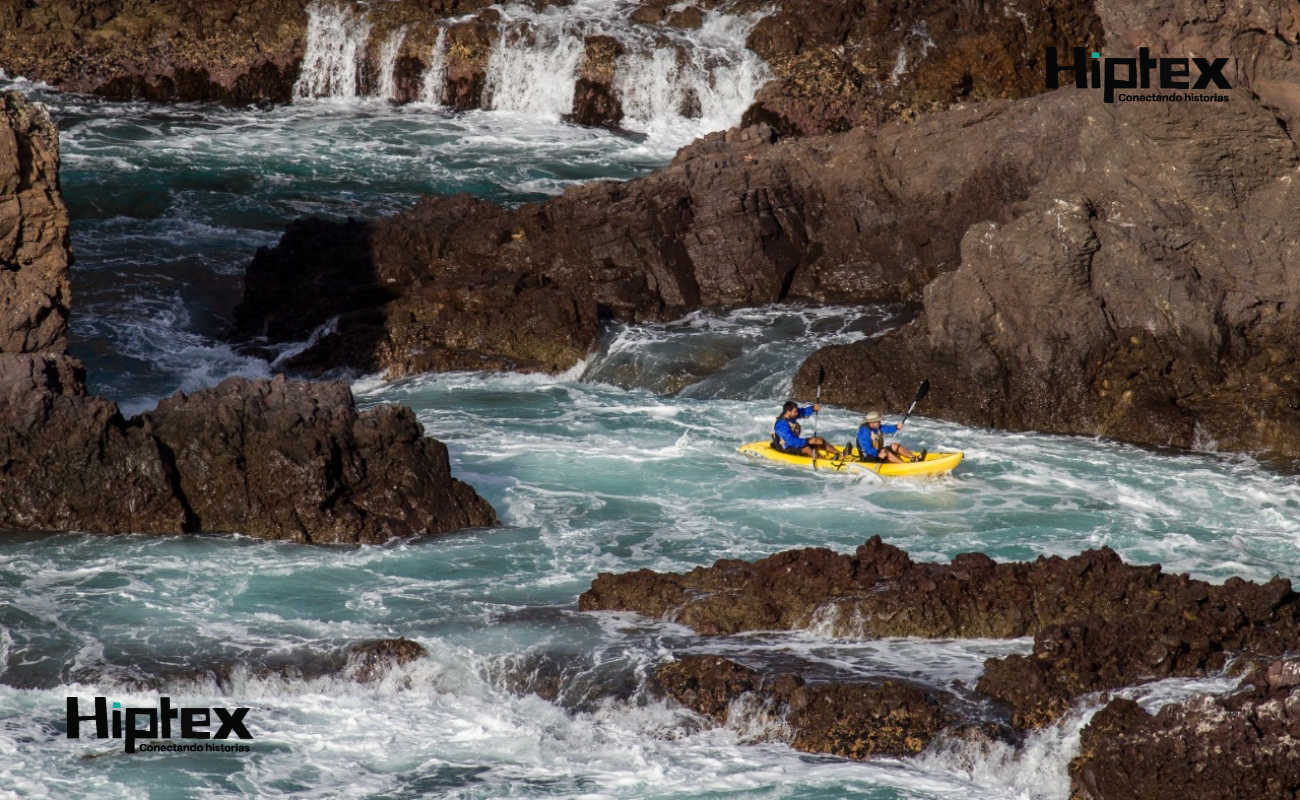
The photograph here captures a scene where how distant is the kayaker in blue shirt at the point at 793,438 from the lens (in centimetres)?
1947

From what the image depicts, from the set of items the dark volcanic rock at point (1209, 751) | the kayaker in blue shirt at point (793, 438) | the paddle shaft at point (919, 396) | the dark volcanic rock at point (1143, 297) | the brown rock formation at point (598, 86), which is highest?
the brown rock formation at point (598, 86)

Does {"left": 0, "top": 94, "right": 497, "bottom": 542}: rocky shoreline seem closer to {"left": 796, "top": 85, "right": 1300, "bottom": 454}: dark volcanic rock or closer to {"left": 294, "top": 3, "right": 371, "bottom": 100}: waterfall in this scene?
{"left": 796, "top": 85, "right": 1300, "bottom": 454}: dark volcanic rock

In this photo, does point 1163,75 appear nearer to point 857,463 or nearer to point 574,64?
point 857,463

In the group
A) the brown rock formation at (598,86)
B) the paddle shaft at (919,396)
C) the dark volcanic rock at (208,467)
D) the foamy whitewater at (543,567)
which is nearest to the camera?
the foamy whitewater at (543,567)

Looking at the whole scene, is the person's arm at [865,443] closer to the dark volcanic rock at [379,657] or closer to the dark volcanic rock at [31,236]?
the dark volcanic rock at [379,657]

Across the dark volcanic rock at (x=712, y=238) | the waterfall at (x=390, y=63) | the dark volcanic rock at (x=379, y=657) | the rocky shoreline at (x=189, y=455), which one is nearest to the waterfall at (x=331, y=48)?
the waterfall at (x=390, y=63)

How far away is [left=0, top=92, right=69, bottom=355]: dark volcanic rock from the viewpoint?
1712 cm

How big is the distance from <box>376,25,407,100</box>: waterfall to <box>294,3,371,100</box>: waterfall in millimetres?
390

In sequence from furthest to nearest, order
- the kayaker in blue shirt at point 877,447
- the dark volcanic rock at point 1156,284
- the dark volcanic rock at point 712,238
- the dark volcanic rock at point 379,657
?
the dark volcanic rock at point 712,238 → the dark volcanic rock at point 1156,284 → the kayaker in blue shirt at point 877,447 → the dark volcanic rock at point 379,657

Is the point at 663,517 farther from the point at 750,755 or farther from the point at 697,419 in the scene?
the point at 750,755

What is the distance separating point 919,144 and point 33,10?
1783cm

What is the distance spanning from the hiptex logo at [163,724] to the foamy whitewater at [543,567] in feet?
0.41

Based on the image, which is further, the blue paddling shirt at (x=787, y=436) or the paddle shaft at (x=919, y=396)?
the paddle shaft at (x=919, y=396)

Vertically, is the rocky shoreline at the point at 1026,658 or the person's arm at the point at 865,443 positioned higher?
the person's arm at the point at 865,443
